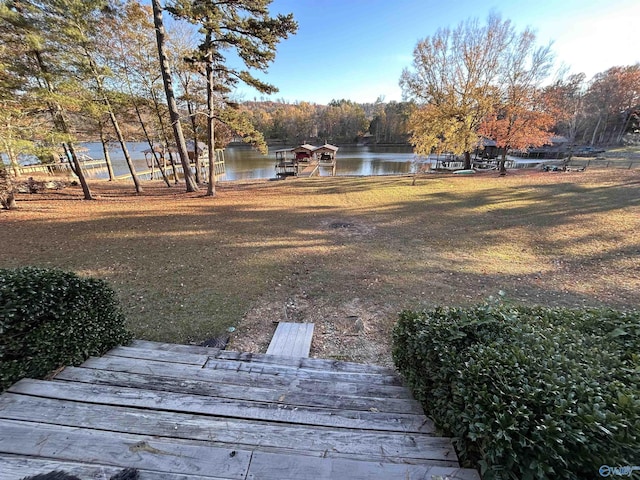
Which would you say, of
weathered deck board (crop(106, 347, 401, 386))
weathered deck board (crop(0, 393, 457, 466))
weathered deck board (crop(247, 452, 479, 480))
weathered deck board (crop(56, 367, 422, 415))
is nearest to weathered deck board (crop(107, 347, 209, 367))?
weathered deck board (crop(106, 347, 401, 386))

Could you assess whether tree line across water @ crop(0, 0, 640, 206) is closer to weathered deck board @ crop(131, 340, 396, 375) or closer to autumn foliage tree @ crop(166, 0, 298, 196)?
autumn foliage tree @ crop(166, 0, 298, 196)

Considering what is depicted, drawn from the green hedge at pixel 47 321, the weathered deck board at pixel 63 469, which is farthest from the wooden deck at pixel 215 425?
the green hedge at pixel 47 321

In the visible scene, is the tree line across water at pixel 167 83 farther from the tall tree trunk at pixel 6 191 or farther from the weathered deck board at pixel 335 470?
the weathered deck board at pixel 335 470

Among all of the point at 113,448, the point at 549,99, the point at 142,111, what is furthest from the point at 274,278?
the point at 549,99

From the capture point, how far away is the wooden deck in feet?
3.88

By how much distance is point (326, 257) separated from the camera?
21.4 ft

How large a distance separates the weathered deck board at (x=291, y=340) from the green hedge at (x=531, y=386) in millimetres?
1549

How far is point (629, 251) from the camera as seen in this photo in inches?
258

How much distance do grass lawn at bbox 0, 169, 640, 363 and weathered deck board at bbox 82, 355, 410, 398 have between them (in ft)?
4.02

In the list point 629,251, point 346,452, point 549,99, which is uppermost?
point 549,99

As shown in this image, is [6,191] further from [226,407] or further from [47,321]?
[226,407]

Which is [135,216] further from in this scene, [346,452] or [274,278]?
[346,452]

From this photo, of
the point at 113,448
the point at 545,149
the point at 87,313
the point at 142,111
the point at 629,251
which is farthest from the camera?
the point at 545,149

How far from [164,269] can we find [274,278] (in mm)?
2255
